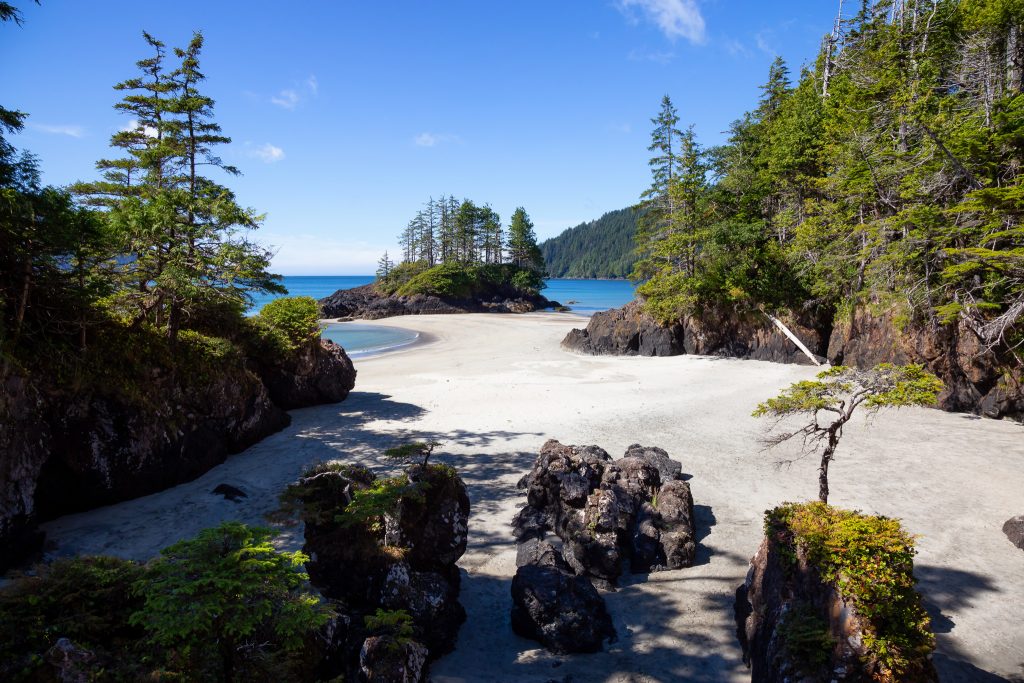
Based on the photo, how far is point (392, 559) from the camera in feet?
21.0

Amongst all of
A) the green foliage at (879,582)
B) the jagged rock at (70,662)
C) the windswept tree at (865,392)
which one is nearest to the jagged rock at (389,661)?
the jagged rock at (70,662)

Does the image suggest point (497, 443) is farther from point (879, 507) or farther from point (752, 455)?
point (879, 507)

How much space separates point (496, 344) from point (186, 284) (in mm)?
25860

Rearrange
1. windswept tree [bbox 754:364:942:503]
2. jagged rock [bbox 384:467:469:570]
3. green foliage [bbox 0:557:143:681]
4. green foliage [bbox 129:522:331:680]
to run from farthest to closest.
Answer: windswept tree [bbox 754:364:942:503] < jagged rock [bbox 384:467:469:570] < green foliage [bbox 0:557:143:681] < green foliage [bbox 129:522:331:680]

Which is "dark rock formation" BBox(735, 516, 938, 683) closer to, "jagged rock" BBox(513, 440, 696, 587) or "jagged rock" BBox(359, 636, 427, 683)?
"jagged rock" BBox(513, 440, 696, 587)

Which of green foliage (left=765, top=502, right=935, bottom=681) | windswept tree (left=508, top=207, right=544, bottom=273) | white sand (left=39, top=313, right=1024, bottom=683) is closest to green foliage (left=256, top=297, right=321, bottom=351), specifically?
white sand (left=39, top=313, right=1024, bottom=683)

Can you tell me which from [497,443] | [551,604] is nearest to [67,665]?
[551,604]

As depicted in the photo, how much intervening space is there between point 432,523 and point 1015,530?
10.7 meters

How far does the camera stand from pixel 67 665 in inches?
135

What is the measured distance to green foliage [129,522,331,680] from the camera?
3393 mm

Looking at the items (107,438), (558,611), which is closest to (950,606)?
(558,611)

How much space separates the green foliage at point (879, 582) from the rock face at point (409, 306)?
63025 mm

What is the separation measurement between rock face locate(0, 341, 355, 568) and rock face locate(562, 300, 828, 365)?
69.3ft

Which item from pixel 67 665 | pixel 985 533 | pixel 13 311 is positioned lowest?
pixel 985 533
